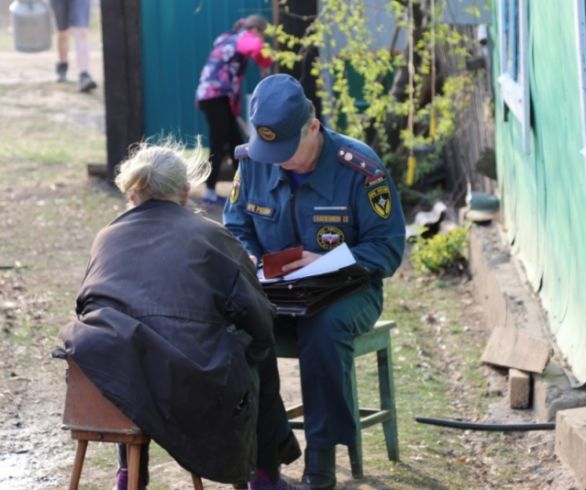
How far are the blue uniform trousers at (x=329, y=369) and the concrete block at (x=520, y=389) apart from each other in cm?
141

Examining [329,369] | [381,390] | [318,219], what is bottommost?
[381,390]

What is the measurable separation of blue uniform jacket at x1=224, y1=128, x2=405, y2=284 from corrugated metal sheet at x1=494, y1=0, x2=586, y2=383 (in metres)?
0.95

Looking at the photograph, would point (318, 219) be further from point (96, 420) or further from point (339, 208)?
point (96, 420)

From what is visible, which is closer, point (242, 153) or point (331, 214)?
point (331, 214)

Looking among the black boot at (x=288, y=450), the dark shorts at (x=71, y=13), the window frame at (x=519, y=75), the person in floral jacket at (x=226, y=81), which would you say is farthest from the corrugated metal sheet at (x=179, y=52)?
the black boot at (x=288, y=450)

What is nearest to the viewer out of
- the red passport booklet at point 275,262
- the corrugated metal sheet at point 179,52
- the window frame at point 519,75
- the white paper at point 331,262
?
the white paper at point 331,262

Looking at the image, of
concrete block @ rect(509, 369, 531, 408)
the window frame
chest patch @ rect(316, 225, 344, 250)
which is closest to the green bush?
the window frame

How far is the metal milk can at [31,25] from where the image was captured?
18844 millimetres

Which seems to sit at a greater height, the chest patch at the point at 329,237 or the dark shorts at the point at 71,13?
the chest patch at the point at 329,237

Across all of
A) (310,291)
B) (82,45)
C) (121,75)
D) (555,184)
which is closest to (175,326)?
(310,291)

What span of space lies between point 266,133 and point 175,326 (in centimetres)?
110

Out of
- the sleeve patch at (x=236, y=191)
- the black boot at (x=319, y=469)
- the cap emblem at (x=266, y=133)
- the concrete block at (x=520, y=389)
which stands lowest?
the concrete block at (x=520, y=389)

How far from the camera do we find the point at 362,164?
5.11 metres

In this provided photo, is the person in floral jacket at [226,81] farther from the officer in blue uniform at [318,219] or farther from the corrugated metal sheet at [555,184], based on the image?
the officer in blue uniform at [318,219]
